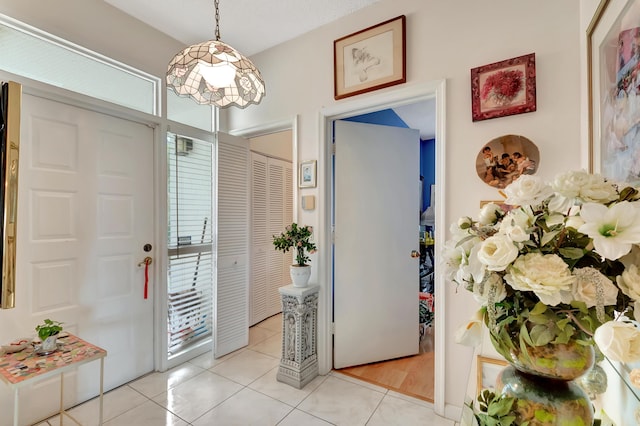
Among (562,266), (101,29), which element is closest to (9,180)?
(101,29)

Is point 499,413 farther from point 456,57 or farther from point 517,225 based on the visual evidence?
point 456,57

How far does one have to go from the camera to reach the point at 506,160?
5.34 feet

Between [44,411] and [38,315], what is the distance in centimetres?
59

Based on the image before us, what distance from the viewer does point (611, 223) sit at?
1.59 ft

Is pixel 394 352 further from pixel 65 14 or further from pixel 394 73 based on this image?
pixel 65 14

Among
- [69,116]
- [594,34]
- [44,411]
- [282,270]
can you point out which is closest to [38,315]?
[44,411]

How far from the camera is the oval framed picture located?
1.58 metres

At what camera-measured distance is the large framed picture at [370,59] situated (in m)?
1.98

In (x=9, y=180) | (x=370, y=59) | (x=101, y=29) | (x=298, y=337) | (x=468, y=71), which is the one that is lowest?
(x=298, y=337)

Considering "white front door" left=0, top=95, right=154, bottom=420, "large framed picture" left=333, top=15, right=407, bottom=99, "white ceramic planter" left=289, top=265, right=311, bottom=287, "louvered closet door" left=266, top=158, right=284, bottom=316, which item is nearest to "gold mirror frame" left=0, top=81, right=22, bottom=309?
"white front door" left=0, top=95, right=154, bottom=420

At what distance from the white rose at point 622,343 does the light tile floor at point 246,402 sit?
167 centimetres

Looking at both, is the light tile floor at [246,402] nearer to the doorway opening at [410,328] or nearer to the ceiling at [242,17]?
the doorway opening at [410,328]

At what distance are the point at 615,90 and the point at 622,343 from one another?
2.78 ft

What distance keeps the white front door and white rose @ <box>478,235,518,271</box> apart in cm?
234
